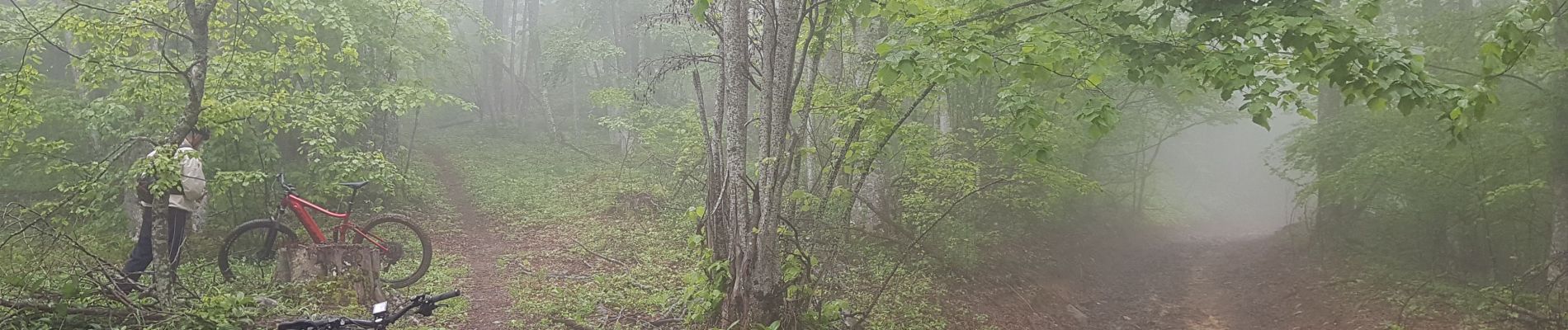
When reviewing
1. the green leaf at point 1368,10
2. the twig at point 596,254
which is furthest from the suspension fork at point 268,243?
the green leaf at point 1368,10

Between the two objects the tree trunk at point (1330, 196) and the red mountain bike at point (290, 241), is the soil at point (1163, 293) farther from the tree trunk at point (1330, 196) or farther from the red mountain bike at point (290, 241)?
the red mountain bike at point (290, 241)

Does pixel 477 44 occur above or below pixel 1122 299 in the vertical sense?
above

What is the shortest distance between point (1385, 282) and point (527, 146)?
1938cm

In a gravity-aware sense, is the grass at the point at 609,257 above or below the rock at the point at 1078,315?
above

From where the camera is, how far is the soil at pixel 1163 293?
9.84 metres

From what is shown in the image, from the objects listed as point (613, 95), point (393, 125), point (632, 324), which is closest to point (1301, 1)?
point (632, 324)

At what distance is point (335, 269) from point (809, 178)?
20.7 feet

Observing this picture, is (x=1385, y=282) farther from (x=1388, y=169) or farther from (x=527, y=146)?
(x=527, y=146)

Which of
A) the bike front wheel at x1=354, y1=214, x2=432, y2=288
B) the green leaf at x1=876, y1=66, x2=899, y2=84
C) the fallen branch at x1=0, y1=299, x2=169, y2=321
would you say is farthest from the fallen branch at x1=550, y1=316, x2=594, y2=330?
the green leaf at x1=876, y1=66, x2=899, y2=84

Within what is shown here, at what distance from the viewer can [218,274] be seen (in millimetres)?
6922

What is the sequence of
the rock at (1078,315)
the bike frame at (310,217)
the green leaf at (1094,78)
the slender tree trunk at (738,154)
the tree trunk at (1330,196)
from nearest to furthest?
the green leaf at (1094,78), the slender tree trunk at (738,154), the bike frame at (310,217), the rock at (1078,315), the tree trunk at (1330,196)

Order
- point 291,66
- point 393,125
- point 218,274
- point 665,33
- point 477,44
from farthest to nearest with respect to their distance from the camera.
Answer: point 477,44, point 665,33, point 393,125, point 291,66, point 218,274

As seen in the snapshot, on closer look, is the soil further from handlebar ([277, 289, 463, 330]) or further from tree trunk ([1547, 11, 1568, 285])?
handlebar ([277, 289, 463, 330])

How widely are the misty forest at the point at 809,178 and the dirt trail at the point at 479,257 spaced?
74 millimetres
